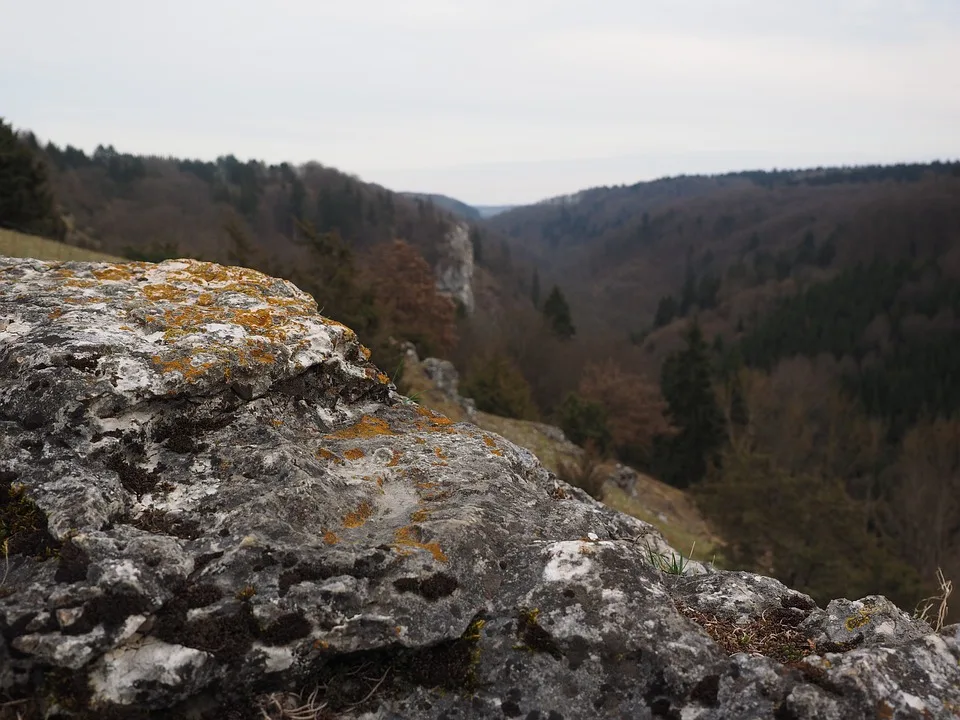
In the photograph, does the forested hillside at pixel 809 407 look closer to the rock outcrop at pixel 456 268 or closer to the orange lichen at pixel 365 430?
the orange lichen at pixel 365 430

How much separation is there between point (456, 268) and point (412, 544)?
101 m

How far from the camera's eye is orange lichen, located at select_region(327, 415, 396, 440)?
3795 millimetres

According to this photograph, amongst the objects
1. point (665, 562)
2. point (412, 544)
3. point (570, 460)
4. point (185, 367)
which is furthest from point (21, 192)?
point (665, 562)

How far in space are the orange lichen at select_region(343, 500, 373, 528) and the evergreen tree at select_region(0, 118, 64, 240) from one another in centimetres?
2938

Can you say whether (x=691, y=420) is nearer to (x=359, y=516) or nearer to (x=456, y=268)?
(x=359, y=516)


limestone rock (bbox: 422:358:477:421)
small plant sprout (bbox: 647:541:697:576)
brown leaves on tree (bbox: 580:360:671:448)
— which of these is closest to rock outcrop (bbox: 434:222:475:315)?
brown leaves on tree (bbox: 580:360:671:448)

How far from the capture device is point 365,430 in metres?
3.93

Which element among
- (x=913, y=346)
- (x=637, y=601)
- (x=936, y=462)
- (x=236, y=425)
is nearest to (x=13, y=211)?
(x=236, y=425)

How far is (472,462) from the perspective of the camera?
3594 millimetres

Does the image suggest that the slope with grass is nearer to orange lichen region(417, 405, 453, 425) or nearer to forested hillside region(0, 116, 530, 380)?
forested hillside region(0, 116, 530, 380)

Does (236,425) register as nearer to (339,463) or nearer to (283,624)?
(339,463)

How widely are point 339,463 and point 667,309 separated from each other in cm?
10627

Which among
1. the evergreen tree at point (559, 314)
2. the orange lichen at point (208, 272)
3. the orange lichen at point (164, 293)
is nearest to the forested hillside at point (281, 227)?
the evergreen tree at point (559, 314)

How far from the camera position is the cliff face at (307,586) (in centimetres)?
221
